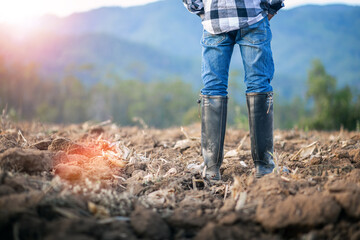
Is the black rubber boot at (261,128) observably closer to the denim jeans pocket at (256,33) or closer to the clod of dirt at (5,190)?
the denim jeans pocket at (256,33)

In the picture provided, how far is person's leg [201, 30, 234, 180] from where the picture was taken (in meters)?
2.42

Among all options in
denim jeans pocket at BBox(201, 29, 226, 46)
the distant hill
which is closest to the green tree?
denim jeans pocket at BBox(201, 29, 226, 46)

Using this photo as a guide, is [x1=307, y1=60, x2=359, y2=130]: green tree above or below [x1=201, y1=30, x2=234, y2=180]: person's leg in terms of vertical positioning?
below

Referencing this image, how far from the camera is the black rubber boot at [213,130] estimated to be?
246cm

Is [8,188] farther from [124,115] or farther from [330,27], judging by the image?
[330,27]

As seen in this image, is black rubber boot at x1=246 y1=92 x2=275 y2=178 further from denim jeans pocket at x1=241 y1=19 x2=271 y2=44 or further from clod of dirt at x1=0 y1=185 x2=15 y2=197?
clod of dirt at x1=0 y1=185 x2=15 y2=197

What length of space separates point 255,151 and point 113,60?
162260 mm

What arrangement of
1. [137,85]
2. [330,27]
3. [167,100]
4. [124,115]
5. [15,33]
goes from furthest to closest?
[330,27] → [15,33] → [137,85] → [167,100] → [124,115]

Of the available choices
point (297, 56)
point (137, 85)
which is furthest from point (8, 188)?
point (297, 56)

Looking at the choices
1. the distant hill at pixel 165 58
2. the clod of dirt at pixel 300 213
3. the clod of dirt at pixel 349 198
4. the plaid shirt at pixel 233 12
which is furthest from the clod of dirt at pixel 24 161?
the distant hill at pixel 165 58

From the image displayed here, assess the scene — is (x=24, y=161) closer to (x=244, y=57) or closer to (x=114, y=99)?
(x=244, y=57)

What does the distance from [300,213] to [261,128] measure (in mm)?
1004

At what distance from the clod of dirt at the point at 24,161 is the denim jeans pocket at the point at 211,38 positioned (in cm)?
149

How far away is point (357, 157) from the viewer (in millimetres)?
2688
